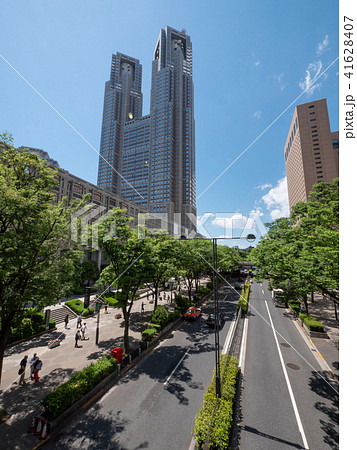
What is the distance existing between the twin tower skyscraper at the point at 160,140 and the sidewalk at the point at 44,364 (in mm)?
82558

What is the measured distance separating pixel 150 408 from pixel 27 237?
33.9 feet

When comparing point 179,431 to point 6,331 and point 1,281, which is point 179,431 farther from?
point 1,281

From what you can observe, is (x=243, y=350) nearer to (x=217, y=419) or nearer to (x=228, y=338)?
(x=228, y=338)

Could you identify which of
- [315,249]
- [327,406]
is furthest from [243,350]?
[315,249]

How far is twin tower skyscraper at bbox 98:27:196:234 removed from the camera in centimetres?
11575

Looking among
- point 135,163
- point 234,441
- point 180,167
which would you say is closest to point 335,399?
point 234,441

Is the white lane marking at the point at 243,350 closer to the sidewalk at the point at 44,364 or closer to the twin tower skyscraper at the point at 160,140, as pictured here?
the sidewalk at the point at 44,364

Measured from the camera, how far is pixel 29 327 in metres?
18.5

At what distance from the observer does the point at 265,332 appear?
2142cm

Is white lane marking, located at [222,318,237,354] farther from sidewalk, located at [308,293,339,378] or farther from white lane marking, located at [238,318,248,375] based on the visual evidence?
sidewalk, located at [308,293,339,378]

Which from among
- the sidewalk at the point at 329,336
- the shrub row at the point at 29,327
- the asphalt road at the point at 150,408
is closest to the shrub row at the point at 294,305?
the sidewalk at the point at 329,336

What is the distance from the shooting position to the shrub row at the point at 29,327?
17141 millimetres

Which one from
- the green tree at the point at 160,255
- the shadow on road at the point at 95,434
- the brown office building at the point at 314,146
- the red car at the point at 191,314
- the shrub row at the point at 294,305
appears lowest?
the shadow on road at the point at 95,434

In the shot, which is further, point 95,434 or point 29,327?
point 29,327
